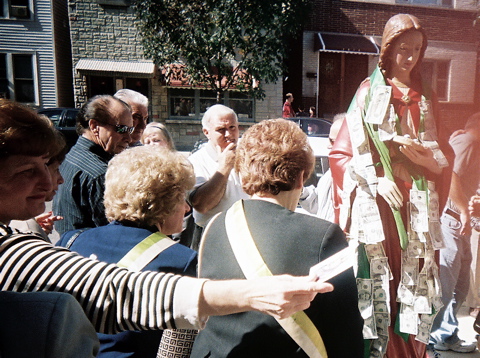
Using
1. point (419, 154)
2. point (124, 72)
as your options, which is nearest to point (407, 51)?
point (419, 154)

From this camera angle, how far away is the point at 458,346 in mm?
2949

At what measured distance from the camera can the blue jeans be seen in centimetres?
302

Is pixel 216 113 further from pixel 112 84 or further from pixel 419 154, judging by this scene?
pixel 112 84

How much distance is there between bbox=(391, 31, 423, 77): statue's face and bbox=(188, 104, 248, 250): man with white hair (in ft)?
3.52

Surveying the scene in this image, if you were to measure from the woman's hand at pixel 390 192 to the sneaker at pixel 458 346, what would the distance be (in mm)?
1620

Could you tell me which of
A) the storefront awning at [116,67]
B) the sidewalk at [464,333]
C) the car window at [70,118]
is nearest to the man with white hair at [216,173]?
the sidewalk at [464,333]

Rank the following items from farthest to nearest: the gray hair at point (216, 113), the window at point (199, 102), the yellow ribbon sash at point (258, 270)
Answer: the window at point (199, 102)
the gray hair at point (216, 113)
the yellow ribbon sash at point (258, 270)

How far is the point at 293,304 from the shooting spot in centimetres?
92

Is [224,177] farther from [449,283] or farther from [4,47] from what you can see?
[4,47]

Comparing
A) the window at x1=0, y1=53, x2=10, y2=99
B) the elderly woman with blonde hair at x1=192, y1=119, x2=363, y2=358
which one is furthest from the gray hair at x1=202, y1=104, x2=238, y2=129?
the window at x1=0, y1=53, x2=10, y2=99

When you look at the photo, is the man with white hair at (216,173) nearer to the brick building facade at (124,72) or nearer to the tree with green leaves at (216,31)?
the tree with green leaves at (216,31)

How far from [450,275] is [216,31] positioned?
9.56m

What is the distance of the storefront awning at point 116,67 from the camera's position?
14352 mm

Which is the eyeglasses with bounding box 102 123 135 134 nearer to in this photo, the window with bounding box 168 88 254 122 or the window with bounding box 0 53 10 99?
Result: the window with bounding box 168 88 254 122
